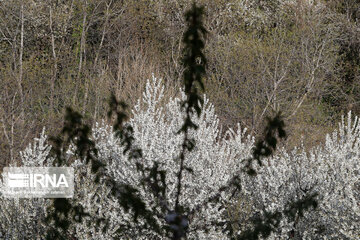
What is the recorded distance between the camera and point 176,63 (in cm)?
1329

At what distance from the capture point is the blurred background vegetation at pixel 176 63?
11.1 m

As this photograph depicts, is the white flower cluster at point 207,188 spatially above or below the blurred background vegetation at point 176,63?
below

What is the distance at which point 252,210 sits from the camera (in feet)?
17.6

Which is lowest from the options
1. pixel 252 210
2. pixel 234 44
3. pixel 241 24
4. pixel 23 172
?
pixel 252 210

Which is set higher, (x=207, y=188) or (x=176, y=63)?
(x=176, y=63)

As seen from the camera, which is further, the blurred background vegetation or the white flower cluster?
the blurred background vegetation

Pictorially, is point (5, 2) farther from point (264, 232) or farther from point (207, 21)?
point (264, 232)

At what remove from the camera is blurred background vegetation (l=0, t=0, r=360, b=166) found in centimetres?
1114

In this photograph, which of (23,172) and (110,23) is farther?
(110,23)

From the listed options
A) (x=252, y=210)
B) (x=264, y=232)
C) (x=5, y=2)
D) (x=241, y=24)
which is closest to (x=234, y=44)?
(x=241, y=24)

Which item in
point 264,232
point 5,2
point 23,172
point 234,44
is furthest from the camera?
point 234,44

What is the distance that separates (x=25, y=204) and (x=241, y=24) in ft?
42.4

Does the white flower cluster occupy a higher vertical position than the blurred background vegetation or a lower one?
lower

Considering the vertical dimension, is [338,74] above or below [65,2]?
below
